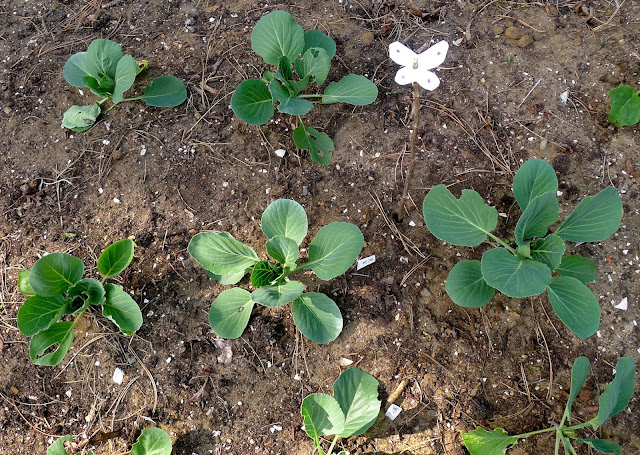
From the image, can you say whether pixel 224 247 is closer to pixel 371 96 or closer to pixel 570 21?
pixel 371 96

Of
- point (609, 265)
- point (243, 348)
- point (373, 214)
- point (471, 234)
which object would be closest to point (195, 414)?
point (243, 348)

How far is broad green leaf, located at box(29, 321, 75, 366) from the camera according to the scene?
193cm

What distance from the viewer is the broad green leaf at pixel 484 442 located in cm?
179

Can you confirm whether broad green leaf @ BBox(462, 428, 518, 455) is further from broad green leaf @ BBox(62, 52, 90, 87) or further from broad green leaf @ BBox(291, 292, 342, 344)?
broad green leaf @ BBox(62, 52, 90, 87)

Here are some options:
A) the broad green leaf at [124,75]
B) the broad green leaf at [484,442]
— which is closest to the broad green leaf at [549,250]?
the broad green leaf at [484,442]

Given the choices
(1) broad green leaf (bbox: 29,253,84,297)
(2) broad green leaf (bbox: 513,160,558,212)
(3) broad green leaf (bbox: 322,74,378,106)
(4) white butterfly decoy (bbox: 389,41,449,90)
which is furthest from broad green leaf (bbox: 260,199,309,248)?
(2) broad green leaf (bbox: 513,160,558,212)

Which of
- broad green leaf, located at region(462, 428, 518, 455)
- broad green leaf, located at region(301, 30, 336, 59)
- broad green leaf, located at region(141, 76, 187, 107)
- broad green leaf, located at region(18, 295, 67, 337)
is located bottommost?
broad green leaf, located at region(462, 428, 518, 455)

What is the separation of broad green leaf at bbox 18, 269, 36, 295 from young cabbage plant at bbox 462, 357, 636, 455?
190cm

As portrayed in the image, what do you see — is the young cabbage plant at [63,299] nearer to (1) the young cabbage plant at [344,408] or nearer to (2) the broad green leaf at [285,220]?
(2) the broad green leaf at [285,220]

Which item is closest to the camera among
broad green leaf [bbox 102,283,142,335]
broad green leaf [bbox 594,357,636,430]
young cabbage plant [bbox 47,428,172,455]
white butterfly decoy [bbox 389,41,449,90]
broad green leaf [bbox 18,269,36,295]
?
white butterfly decoy [bbox 389,41,449,90]

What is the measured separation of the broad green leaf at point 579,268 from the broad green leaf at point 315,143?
114 cm

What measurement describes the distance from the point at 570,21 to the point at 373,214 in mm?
1590

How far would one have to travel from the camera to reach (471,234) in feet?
6.50

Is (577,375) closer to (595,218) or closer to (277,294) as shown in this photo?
(595,218)
